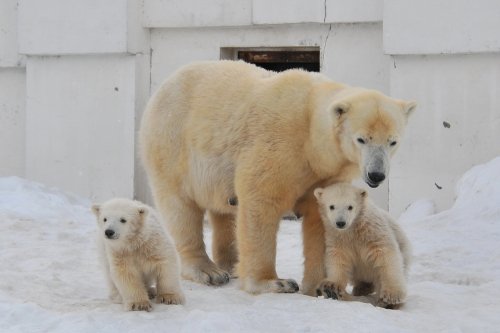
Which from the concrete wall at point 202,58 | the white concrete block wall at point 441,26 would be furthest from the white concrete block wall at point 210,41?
the white concrete block wall at point 441,26

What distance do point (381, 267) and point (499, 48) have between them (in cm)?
396

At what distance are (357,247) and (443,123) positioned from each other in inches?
145

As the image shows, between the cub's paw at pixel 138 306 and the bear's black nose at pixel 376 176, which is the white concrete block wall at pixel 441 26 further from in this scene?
the cub's paw at pixel 138 306

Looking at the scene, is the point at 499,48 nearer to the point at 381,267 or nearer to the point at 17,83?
the point at 381,267

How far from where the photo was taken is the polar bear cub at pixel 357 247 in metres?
4.80

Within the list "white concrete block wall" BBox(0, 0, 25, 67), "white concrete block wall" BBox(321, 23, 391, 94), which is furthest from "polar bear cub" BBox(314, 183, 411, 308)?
"white concrete block wall" BBox(0, 0, 25, 67)

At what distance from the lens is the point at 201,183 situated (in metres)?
5.66

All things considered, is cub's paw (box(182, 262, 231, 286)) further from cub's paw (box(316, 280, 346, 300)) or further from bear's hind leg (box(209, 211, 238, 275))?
cub's paw (box(316, 280, 346, 300))

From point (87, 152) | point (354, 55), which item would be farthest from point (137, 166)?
point (354, 55)

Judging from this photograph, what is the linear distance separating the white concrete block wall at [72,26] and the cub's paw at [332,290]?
5073 millimetres

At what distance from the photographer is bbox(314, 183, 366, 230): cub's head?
4789 millimetres

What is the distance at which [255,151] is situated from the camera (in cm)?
519

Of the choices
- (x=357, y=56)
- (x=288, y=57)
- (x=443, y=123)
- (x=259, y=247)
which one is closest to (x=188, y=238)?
(x=259, y=247)

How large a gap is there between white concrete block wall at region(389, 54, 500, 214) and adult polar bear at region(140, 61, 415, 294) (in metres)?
2.76
